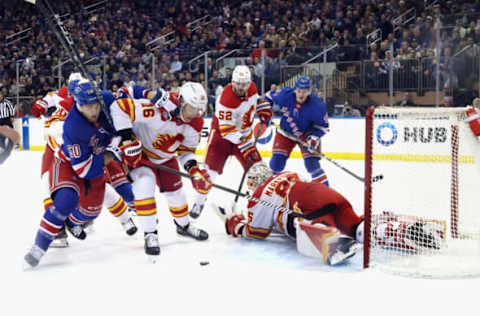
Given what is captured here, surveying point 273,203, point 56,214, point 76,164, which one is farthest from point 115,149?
Answer: point 273,203

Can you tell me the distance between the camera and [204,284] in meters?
2.76

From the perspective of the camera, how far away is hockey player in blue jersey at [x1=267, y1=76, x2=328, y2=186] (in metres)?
4.63

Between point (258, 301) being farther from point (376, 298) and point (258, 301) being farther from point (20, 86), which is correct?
point (20, 86)

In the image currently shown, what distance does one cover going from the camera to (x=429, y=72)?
7.53 m

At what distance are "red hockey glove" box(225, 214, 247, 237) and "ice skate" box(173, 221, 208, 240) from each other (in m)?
0.17

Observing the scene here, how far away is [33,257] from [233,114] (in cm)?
190

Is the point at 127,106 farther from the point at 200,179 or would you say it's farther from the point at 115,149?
the point at 200,179

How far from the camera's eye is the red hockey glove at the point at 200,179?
3426mm

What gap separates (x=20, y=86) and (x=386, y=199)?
9.44m

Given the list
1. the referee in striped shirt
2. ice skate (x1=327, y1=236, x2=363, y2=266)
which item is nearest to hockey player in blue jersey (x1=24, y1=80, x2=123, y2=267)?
ice skate (x1=327, y1=236, x2=363, y2=266)

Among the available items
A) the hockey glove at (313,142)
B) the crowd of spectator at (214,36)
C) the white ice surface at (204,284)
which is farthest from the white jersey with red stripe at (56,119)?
the crowd of spectator at (214,36)

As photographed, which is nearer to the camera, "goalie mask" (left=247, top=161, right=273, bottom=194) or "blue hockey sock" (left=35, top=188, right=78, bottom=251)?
"blue hockey sock" (left=35, top=188, right=78, bottom=251)

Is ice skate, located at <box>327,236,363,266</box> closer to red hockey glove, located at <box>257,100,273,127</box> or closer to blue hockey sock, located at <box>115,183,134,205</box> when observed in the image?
blue hockey sock, located at <box>115,183,134,205</box>

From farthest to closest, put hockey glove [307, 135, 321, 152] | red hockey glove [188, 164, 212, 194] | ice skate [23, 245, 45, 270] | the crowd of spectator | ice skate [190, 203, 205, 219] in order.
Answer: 1. the crowd of spectator
2. hockey glove [307, 135, 321, 152]
3. ice skate [190, 203, 205, 219]
4. red hockey glove [188, 164, 212, 194]
5. ice skate [23, 245, 45, 270]
